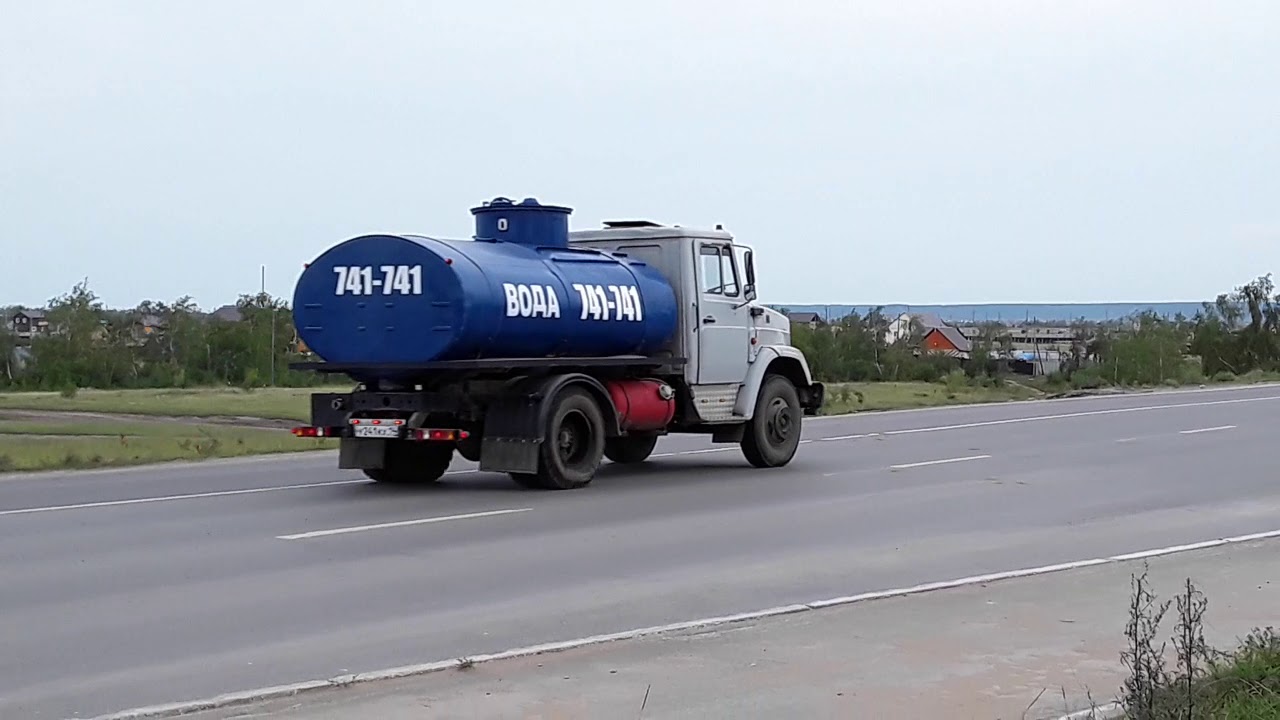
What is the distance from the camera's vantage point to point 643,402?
1877 cm

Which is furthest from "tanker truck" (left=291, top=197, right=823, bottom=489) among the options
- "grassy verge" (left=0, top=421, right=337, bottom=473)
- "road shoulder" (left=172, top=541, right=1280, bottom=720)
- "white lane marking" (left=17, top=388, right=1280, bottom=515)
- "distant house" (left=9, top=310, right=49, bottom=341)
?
"distant house" (left=9, top=310, right=49, bottom=341)

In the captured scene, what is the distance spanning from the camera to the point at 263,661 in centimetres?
856

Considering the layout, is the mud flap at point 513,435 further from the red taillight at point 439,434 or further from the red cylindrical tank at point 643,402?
the red cylindrical tank at point 643,402

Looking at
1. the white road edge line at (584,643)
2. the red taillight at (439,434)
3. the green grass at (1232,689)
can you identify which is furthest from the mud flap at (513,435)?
the green grass at (1232,689)

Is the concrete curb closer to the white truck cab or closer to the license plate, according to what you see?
the license plate

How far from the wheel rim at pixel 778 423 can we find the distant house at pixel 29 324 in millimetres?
60645

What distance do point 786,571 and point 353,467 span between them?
6902 millimetres

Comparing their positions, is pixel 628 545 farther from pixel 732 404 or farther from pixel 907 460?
pixel 907 460

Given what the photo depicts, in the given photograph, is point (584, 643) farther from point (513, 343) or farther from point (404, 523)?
point (513, 343)

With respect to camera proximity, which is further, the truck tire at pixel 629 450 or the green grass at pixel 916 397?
the green grass at pixel 916 397

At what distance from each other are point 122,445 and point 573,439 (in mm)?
11125

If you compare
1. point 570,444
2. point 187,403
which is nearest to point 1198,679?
point 570,444

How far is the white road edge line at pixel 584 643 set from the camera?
24.7ft

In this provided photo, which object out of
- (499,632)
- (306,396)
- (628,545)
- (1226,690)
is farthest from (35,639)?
(306,396)
